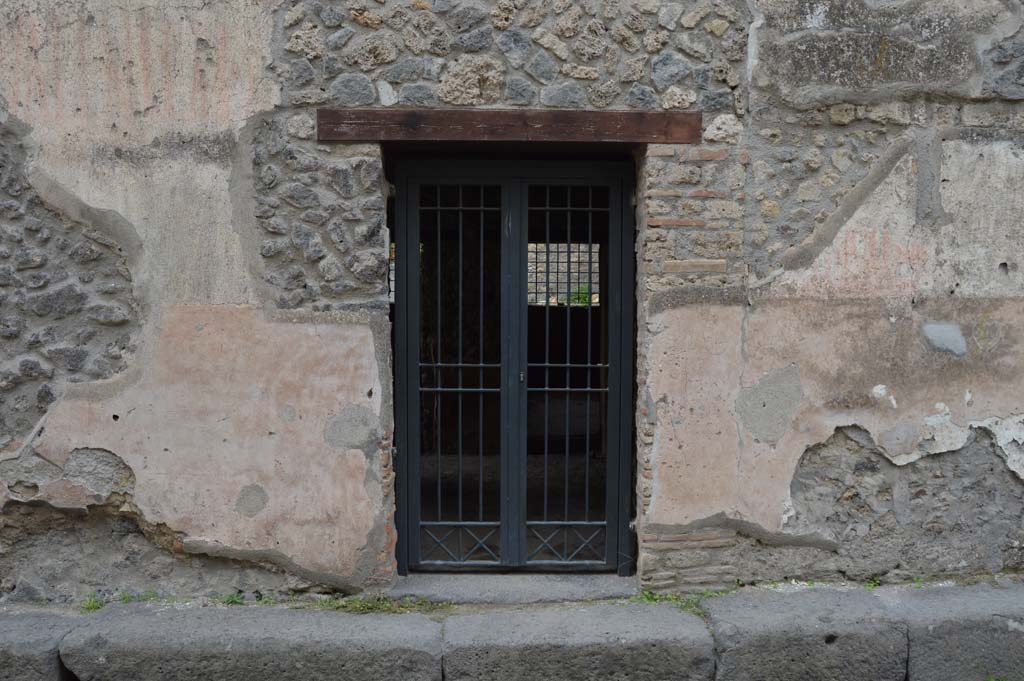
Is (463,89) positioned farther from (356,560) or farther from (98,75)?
(356,560)

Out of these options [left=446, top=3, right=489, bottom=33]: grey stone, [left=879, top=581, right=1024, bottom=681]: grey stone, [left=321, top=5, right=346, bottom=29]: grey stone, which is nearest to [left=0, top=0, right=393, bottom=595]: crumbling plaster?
[left=321, top=5, right=346, bottom=29]: grey stone

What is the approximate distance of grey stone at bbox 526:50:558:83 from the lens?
371cm

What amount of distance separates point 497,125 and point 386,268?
0.86m

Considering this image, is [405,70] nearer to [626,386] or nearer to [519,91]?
[519,91]

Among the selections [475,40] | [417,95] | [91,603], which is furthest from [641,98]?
[91,603]

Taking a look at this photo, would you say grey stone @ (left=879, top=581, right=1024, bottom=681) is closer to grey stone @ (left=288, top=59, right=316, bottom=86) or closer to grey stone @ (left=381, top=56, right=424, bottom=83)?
grey stone @ (left=381, top=56, right=424, bottom=83)

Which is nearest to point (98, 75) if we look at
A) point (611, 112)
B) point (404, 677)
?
point (611, 112)

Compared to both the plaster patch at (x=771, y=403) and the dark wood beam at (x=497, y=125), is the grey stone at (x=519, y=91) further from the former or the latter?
the plaster patch at (x=771, y=403)

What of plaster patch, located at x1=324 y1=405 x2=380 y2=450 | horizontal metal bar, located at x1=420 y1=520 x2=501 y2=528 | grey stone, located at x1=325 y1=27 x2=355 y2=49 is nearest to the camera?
grey stone, located at x1=325 y1=27 x2=355 y2=49

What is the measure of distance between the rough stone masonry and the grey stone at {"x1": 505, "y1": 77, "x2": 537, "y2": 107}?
13 millimetres

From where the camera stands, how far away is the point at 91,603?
12.3 feet

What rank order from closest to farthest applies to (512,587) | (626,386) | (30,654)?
1. (30,654)
2. (512,587)
3. (626,386)

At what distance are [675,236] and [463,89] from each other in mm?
1223

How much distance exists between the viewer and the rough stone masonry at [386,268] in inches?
145
